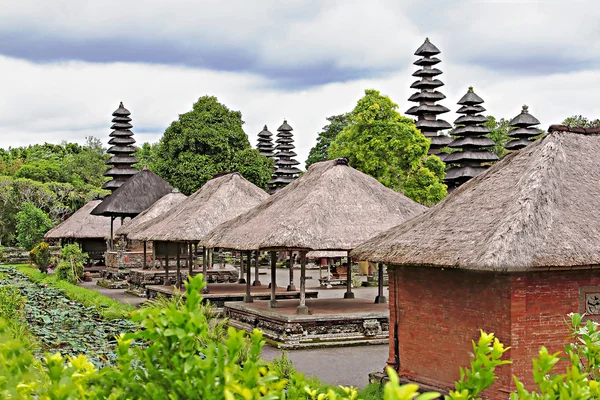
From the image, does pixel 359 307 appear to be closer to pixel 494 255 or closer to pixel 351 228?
pixel 351 228

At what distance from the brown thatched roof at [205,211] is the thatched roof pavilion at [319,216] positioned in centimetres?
246

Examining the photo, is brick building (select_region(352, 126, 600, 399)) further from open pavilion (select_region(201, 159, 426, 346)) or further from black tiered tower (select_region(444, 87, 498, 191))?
black tiered tower (select_region(444, 87, 498, 191))

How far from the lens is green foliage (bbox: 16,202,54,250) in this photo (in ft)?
149

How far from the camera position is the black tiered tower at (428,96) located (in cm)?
5153

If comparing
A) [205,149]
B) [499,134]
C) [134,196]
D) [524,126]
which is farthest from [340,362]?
[499,134]

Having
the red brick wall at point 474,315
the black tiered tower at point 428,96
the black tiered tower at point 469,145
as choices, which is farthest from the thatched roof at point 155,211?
the black tiered tower at point 428,96

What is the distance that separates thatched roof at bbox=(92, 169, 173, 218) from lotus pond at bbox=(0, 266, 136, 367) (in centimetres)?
1133

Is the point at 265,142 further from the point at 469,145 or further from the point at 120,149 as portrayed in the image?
the point at 469,145

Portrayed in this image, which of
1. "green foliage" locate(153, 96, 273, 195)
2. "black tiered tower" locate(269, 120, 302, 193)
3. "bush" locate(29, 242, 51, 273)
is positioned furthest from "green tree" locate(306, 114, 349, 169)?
"bush" locate(29, 242, 51, 273)

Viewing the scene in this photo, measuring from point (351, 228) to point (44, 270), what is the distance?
70.3ft

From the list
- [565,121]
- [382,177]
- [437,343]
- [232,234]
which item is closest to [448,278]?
[437,343]

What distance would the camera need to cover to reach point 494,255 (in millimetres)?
9820

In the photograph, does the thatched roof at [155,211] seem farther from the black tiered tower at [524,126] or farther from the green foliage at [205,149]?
the black tiered tower at [524,126]

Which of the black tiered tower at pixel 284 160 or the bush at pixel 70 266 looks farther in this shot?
the black tiered tower at pixel 284 160
